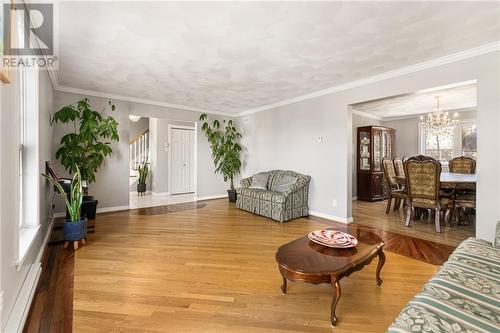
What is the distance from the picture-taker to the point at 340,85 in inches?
159

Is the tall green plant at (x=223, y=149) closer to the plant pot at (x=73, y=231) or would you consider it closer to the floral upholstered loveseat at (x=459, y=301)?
the plant pot at (x=73, y=231)

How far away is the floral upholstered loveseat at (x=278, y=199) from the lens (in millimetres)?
4184

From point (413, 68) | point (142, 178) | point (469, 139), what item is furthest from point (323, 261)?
point (142, 178)

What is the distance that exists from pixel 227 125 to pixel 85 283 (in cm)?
500

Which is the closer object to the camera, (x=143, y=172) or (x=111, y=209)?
(x=111, y=209)

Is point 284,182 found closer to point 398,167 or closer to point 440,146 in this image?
point 398,167

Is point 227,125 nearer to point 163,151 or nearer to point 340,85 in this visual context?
point 163,151

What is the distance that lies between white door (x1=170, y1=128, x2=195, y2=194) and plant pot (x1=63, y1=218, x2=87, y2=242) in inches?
163

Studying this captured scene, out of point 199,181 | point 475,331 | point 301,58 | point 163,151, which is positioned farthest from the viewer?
point 163,151

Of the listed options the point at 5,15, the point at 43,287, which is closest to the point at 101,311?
the point at 43,287

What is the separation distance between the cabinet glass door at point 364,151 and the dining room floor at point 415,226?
132cm

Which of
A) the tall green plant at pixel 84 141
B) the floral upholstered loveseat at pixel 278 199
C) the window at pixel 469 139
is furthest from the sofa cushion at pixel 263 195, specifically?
the window at pixel 469 139

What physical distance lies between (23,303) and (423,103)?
278 inches

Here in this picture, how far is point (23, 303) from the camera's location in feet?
5.48
